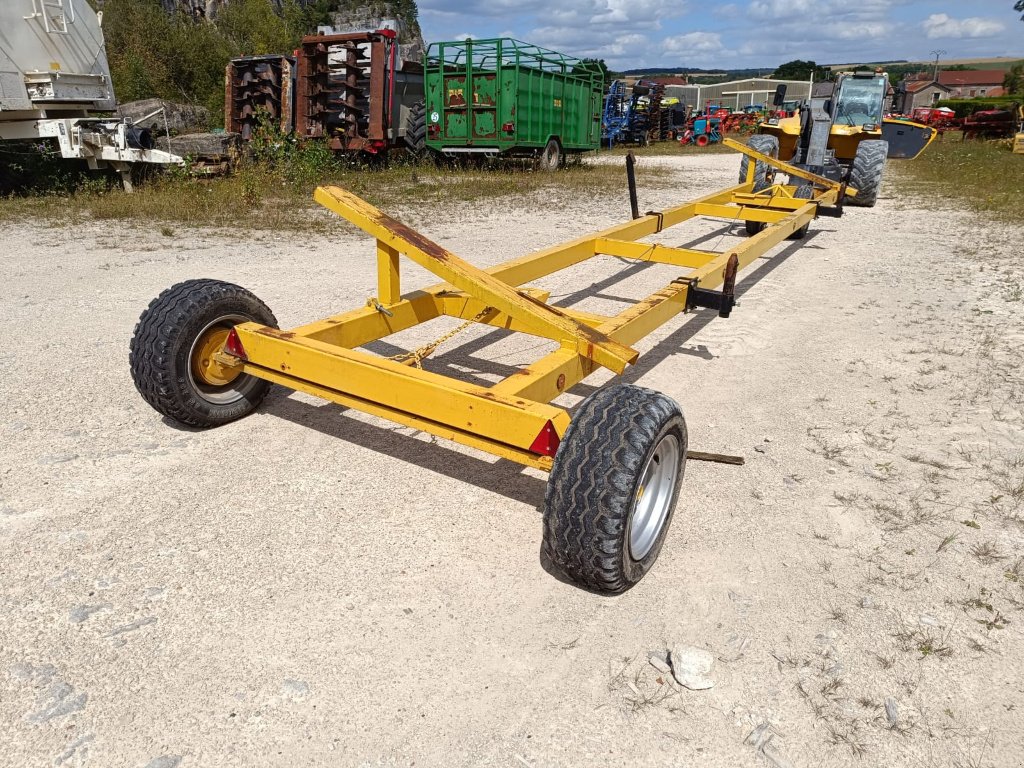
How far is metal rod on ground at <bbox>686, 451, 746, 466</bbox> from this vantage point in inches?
130

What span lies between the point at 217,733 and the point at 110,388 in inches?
114

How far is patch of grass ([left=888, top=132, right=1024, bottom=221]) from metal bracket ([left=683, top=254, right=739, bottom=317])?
8.97 metres

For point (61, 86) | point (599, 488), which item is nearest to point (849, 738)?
point (599, 488)

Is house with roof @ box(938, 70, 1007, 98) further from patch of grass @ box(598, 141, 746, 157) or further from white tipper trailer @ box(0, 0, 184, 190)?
white tipper trailer @ box(0, 0, 184, 190)

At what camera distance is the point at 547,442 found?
2461 mm

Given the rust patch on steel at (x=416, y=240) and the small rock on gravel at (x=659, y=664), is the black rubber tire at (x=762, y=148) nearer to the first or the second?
the rust patch on steel at (x=416, y=240)

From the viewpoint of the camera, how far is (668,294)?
390cm

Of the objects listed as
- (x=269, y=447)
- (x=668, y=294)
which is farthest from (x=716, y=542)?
(x=269, y=447)

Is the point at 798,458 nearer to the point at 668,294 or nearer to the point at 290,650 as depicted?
the point at 668,294

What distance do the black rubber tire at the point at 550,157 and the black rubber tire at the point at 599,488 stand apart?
14666 millimetres

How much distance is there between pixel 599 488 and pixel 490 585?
0.65m

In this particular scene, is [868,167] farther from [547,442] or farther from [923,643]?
[547,442]

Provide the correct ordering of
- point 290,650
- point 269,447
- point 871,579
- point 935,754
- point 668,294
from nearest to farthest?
point 935,754 → point 290,650 → point 871,579 → point 269,447 → point 668,294

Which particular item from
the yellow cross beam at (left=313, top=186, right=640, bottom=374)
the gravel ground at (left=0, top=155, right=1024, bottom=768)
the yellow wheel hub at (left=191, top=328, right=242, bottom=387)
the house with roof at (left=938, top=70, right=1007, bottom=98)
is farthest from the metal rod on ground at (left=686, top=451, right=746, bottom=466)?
the house with roof at (left=938, top=70, right=1007, bottom=98)
